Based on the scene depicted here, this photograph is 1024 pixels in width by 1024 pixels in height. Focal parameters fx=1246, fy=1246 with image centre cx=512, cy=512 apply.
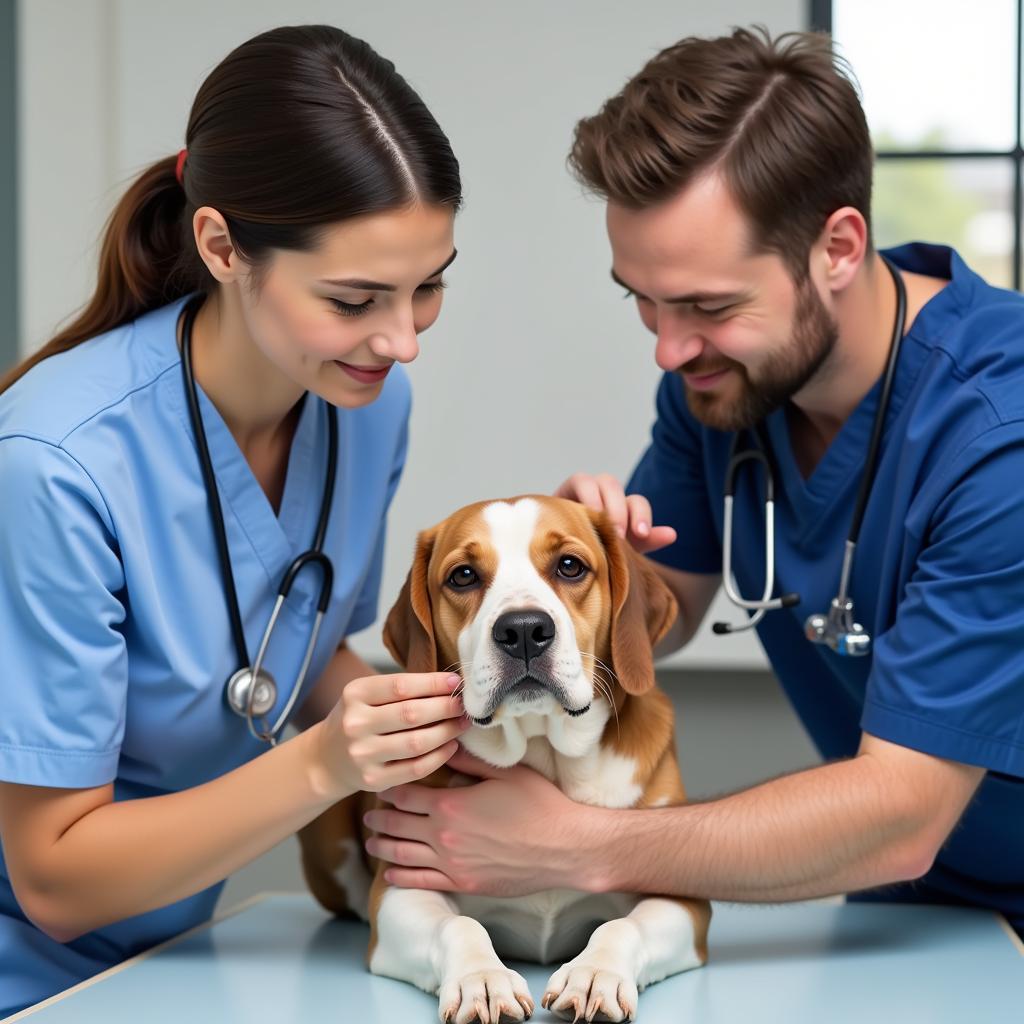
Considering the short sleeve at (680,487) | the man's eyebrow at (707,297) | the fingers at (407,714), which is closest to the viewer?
the fingers at (407,714)

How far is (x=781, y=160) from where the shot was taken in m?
1.74

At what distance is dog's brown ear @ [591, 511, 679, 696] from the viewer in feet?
5.29

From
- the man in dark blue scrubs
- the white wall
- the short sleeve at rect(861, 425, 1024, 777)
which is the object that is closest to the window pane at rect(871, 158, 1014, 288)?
the white wall

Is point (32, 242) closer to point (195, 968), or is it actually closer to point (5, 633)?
point (5, 633)

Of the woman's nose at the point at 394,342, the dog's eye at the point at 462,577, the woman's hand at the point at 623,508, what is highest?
the woman's nose at the point at 394,342

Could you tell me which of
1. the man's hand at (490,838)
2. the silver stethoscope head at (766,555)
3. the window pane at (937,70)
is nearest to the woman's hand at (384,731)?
the man's hand at (490,838)

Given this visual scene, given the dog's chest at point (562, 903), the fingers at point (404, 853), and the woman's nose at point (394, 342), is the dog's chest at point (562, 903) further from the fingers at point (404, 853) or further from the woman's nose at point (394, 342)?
the woman's nose at point (394, 342)

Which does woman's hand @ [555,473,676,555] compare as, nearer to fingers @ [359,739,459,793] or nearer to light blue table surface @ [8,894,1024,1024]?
fingers @ [359,739,459,793]

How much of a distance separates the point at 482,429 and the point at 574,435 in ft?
0.77

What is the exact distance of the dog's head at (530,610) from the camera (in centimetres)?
147

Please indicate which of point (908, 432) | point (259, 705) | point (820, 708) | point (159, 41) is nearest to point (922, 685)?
point (908, 432)

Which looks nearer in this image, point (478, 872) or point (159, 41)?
point (478, 872)

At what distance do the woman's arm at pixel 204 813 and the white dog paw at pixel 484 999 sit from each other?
0.24 metres

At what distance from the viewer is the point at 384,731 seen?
1406 millimetres
